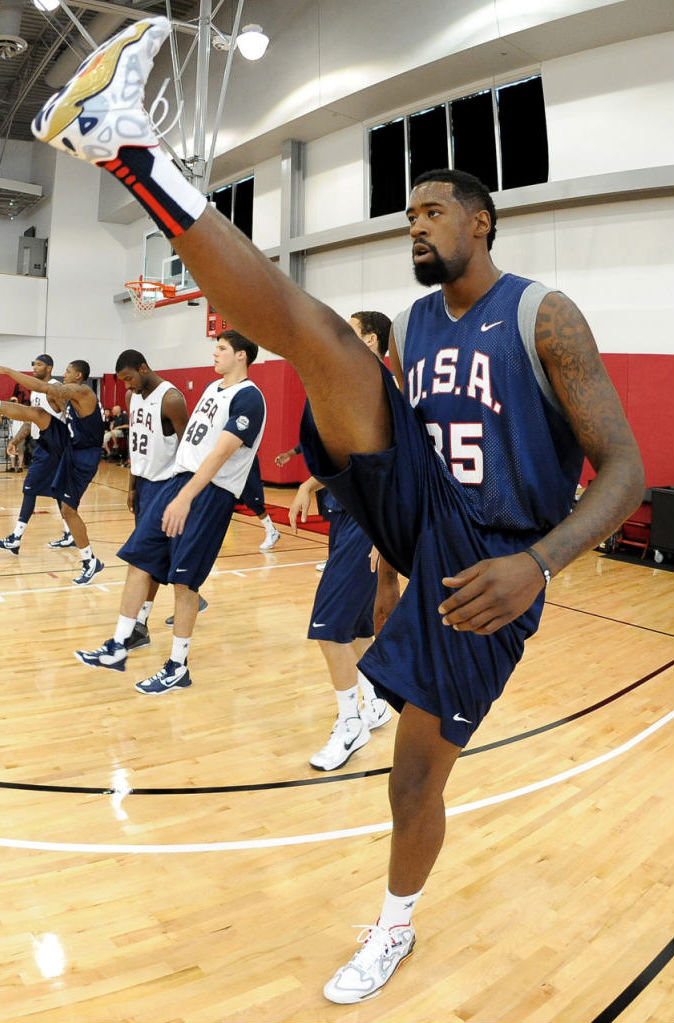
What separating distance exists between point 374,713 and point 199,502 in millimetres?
1358

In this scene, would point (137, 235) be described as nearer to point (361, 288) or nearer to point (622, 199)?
point (361, 288)

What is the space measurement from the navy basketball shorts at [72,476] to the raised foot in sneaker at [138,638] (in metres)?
2.25

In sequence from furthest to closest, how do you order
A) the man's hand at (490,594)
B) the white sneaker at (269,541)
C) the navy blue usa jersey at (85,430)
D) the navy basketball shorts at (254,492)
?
the white sneaker at (269,541) < the navy basketball shorts at (254,492) < the navy blue usa jersey at (85,430) < the man's hand at (490,594)

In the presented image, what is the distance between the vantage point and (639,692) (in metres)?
3.83

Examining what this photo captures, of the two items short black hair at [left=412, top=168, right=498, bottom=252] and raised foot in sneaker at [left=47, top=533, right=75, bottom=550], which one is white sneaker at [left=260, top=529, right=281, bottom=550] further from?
short black hair at [left=412, top=168, right=498, bottom=252]

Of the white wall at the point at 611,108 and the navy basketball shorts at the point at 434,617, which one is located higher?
the white wall at the point at 611,108

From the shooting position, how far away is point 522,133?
9.73 metres

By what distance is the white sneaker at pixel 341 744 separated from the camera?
2.89 metres

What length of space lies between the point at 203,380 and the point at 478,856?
46.7 feet

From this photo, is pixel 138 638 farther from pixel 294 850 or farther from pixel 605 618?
pixel 605 618

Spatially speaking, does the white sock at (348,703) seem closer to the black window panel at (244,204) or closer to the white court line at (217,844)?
the white court line at (217,844)

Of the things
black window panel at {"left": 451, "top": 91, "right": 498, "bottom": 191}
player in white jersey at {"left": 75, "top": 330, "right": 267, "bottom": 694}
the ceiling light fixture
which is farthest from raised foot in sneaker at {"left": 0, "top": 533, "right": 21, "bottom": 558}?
black window panel at {"left": 451, "top": 91, "right": 498, "bottom": 191}

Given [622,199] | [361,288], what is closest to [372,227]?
[361,288]

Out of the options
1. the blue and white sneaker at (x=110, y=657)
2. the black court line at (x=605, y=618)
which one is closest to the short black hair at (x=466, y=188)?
the blue and white sneaker at (x=110, y=657)
